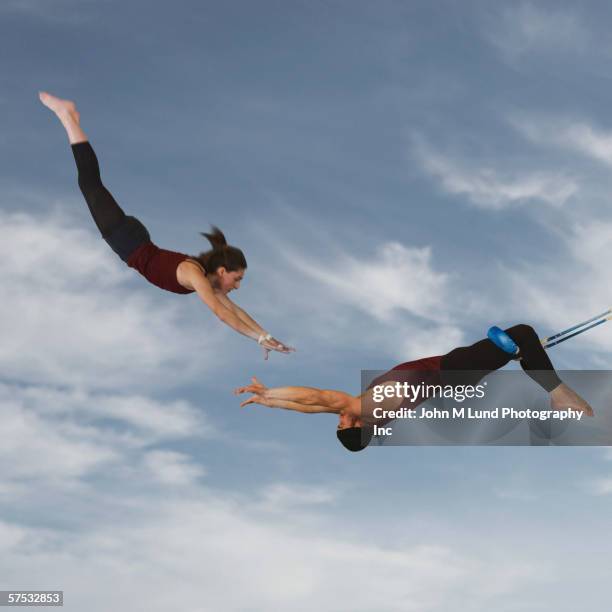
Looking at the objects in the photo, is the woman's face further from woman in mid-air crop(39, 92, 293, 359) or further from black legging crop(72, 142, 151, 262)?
black legging crop(72, 142, 151, 262)

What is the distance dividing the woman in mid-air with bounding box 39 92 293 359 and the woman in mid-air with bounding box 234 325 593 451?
117 cm

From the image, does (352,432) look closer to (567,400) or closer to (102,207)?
(567,400)

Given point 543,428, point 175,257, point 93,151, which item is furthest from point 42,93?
point 543,428

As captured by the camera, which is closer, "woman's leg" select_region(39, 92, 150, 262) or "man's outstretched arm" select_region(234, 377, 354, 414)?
"man's outstretched arm" select_region(234, 377, 354, 414)

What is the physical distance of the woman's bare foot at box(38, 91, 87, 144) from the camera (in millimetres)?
15617

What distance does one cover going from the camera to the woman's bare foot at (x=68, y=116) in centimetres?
1562

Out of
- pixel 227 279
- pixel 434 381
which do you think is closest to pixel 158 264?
pixel 227 279

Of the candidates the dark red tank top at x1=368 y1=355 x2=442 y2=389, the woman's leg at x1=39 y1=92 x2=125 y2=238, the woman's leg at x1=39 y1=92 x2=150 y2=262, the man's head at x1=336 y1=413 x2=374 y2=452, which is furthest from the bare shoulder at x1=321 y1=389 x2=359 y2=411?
the woman's leg at x1=39 y1=92 x2=125 y2=238

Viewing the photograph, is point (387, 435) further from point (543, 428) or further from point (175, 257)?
point (175, 257)

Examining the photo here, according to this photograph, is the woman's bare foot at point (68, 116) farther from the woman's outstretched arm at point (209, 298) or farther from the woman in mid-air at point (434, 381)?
the woman in mid-air at point (434, 381)

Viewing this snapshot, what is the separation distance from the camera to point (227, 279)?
50.4 feet

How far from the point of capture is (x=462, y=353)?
1644 cm

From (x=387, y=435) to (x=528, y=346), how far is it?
2582 mm

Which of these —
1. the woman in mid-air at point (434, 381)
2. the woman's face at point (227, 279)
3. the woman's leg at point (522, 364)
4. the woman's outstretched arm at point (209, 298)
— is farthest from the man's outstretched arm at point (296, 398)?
the woman's leg at point (522, 364)
